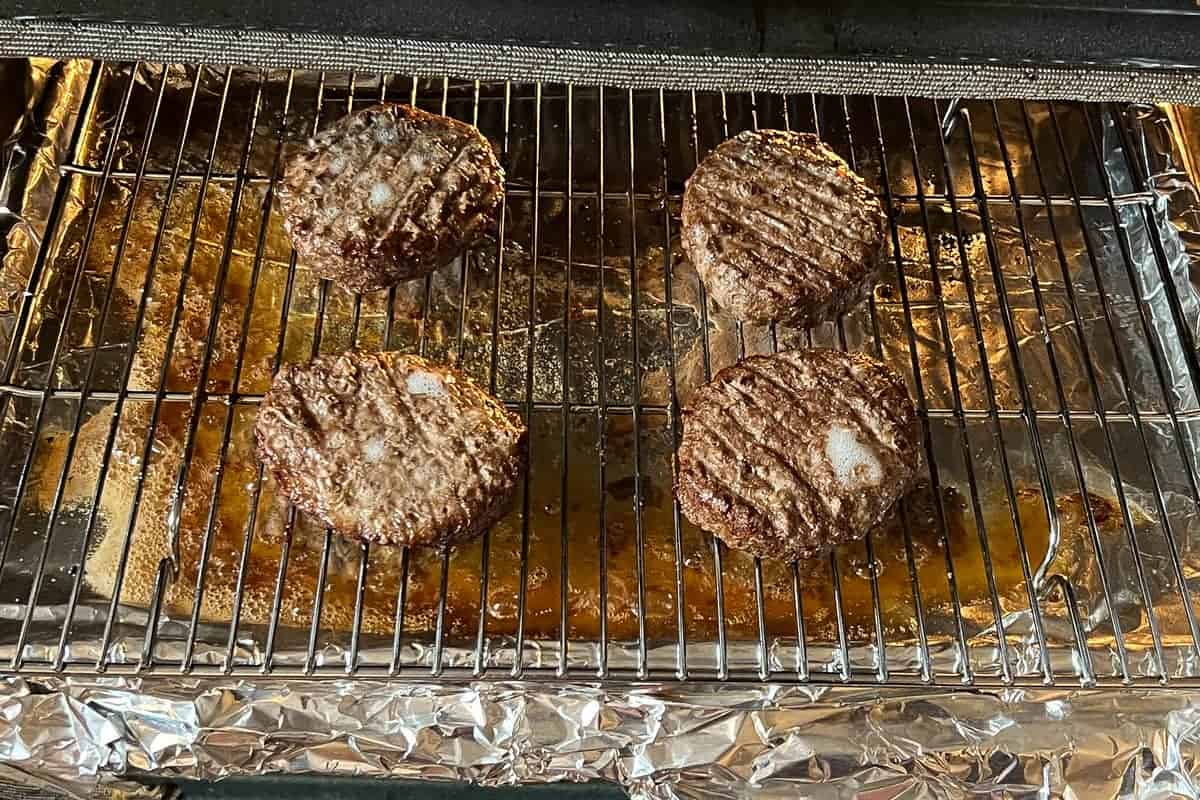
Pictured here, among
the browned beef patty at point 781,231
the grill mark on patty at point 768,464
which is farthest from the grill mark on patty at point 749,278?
the grill mark on patty at point 768,464

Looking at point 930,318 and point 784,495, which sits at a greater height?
point 930,318

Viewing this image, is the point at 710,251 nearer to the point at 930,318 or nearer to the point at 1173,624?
the point at 930,318

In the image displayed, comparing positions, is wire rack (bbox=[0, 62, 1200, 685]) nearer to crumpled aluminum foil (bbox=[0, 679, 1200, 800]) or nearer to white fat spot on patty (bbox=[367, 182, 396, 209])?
crumpled aluminum foil (bbox=[0, 679, 1200, 800])

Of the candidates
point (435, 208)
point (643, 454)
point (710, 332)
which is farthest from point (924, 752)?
point (435, 208)

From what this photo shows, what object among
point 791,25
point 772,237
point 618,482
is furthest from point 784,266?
Result: point 791,25

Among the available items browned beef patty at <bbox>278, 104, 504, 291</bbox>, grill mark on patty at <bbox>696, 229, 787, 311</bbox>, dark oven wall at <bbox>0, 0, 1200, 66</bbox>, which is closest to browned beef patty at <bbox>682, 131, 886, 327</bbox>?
grill mark on patty at <bbox>696, 229, 787, 311</bbox>

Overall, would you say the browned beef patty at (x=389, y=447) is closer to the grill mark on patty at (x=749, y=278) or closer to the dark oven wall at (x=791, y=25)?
the grill mark on patty at (x=749, y=278)

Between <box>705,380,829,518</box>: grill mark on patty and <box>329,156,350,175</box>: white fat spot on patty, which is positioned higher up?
<box>329,156,350,175</box>: white fat spot on patty
